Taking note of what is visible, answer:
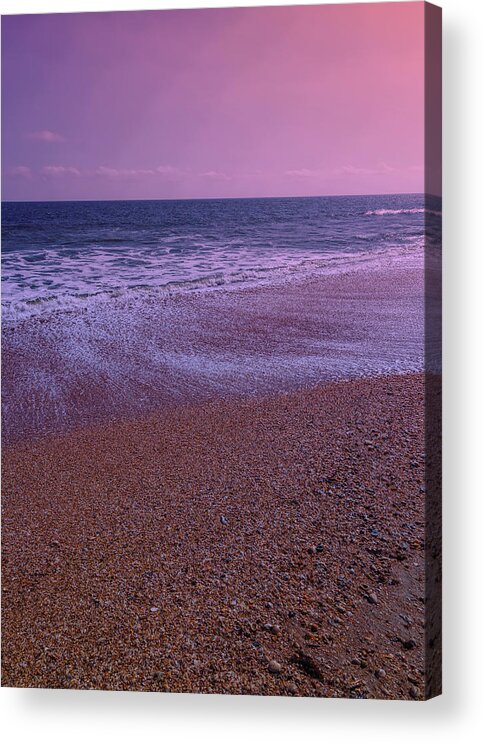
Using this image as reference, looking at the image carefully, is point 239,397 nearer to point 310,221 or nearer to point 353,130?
point 310,221

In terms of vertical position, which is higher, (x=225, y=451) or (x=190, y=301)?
(x=190, y=301)

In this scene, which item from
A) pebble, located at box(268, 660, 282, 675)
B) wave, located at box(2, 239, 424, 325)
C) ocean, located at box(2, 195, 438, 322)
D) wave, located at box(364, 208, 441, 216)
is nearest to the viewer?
pebble, located at box(268, 660, 282, 675)

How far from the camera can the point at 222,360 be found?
2910mm

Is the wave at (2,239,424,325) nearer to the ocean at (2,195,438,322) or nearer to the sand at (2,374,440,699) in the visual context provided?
the ocean at (2,195,438,322)

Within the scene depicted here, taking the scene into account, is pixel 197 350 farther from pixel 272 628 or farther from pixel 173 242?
pixel 272 628

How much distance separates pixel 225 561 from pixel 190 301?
1243mm

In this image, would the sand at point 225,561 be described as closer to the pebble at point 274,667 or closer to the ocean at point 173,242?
the pebble at point 274,667

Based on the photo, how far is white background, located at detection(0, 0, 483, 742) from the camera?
2.15 m

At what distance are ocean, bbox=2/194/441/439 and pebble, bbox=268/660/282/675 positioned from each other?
40.7 inches

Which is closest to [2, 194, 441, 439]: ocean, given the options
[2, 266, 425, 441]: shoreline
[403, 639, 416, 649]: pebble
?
[2, 266, 425, 441]: shoreline

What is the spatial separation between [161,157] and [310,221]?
68 cm

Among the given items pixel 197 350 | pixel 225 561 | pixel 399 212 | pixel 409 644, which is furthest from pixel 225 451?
pixel 399 212

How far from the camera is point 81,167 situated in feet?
8.41

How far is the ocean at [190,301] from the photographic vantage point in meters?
2.59
